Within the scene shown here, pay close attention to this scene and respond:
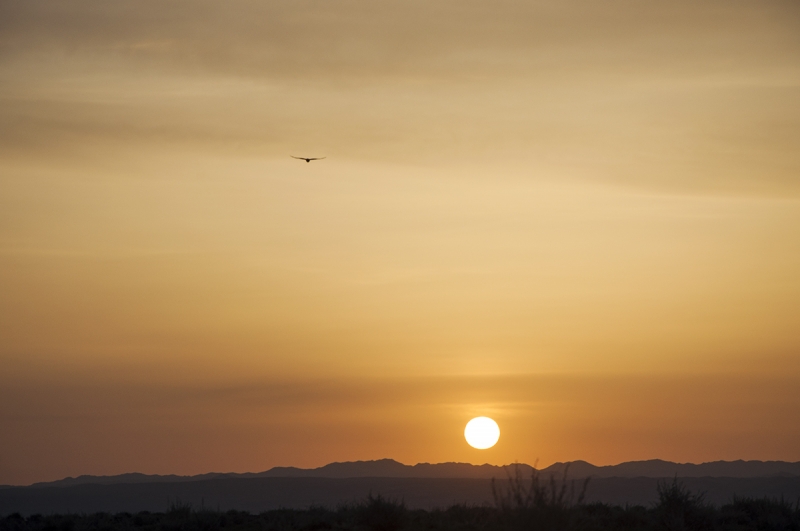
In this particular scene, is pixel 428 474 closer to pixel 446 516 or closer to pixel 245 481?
pixel 245 481

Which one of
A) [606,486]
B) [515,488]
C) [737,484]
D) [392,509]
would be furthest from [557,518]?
[737,484]

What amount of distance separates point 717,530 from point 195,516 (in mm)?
14508

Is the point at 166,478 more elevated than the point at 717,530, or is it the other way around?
the point at 166,478

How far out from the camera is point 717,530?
2483 cm

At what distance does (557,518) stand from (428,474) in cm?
17020

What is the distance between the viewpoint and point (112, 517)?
29.9 m

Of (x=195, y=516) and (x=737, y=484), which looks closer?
(x=195, y=516)

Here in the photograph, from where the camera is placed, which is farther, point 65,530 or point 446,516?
point 65,530

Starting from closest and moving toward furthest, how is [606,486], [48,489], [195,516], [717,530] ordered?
[717,530] < [195,516] < [606,486] < [48,489]

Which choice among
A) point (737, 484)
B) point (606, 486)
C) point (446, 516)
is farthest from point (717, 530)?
point (737, 484)

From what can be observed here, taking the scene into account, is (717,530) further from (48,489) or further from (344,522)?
(48,489)

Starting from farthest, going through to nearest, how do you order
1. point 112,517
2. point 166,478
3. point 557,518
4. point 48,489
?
1. point 166,478
2. point 48,489
3. point 112,517
4. point 557,518

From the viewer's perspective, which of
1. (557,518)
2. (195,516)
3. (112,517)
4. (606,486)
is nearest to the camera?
(557,518)

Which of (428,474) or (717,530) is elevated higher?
(428,474)
